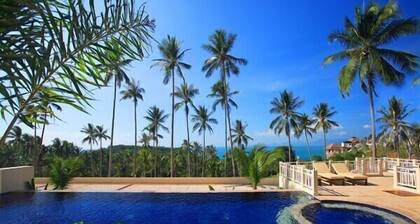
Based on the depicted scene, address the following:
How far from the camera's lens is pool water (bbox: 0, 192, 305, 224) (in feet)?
32.4

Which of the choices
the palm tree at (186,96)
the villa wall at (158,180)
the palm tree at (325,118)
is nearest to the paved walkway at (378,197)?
the villa wall at (158,180)

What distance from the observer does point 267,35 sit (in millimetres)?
16875

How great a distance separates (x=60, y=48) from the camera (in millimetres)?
2531

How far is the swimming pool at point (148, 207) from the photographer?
32.3ft

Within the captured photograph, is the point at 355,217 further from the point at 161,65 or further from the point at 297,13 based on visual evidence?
the point at 161,65

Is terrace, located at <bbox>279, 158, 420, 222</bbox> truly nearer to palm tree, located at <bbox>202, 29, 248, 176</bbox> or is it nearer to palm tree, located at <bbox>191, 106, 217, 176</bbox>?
palm tree, located at <bbox>202, 29, 248, 176</bbox>

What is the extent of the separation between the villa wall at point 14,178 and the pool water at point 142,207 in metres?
0.70

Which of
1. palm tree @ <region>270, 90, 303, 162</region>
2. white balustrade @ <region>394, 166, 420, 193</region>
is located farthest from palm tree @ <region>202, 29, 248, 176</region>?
white balustrade @ <region>394, 166, 420, 193</region>

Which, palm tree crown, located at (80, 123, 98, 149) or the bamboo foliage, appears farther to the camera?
palm tree crown, located at (80, 123, 98, 149)

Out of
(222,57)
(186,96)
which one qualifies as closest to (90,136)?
(186,96)

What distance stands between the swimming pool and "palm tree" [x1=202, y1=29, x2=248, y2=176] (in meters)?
17.4

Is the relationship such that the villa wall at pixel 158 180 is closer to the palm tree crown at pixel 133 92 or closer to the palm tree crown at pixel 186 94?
the palm tree crown at pixel 186 94

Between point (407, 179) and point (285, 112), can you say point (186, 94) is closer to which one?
point (285, 112)

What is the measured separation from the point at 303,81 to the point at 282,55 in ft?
17.6
